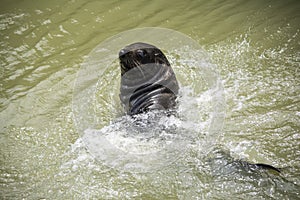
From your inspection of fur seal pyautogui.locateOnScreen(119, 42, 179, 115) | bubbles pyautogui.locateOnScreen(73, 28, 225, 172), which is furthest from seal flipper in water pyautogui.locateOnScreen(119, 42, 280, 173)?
bubbles pyautogui.locateOnScreen(73, 28, 225, 172)

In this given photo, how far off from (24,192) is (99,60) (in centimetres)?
250

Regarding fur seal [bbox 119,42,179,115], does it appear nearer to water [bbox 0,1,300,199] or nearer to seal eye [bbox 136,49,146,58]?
seal eye [bbox 136,49,146,58]

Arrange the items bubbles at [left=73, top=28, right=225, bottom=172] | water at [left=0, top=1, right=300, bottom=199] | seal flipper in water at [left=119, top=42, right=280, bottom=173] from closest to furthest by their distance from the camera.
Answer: water at [left=0, top=1, right=300, bottom=199] → bubbles at [left=73, top=28, right=225, bottom=172] → seal flipper in water at [left=119, top=42, right=280, bottom=173]

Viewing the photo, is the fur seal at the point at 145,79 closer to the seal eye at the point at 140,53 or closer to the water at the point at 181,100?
the seal eye at the point at 140,53

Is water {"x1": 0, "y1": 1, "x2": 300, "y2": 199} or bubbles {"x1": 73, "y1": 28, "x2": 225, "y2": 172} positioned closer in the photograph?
water {"x1": 0, "y1": 1, "x2": 300, "y2": 199}

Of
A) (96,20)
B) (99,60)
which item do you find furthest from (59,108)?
(96,20)

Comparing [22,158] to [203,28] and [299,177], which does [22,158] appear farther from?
[203,28]

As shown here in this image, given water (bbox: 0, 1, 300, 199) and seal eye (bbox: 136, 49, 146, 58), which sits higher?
seal eye (bbox: 136, 49, 146, 58)

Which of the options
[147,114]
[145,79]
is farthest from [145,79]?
[147,114]

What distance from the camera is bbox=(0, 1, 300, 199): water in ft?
9.25

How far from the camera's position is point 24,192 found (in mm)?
2891

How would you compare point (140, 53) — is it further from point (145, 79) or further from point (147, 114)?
point (147, 114)

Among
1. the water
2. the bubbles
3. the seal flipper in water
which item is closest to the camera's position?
the water

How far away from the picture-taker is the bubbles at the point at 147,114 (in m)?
3.22
